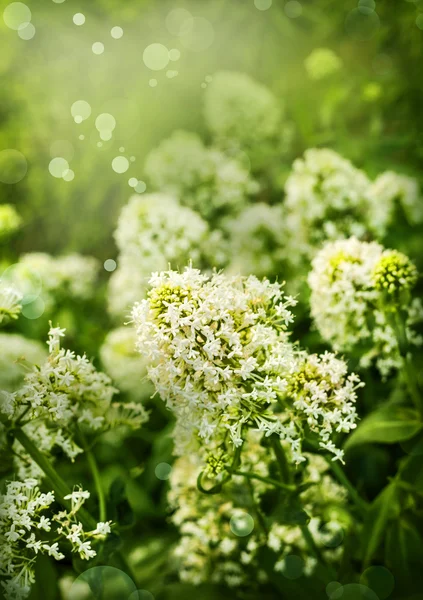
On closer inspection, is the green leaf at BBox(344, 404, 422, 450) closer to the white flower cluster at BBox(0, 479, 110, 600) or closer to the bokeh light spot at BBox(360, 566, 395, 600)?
the bokeh light spot at BBox(360, 566, 395, 600)

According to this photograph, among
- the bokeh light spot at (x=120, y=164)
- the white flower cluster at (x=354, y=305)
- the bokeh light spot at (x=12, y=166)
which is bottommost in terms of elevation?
the white flower cluster at (x=354, y=305)

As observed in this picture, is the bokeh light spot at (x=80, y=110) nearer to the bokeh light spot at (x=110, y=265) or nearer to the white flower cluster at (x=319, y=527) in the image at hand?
the bokeh light spot at (x=110, y=265)

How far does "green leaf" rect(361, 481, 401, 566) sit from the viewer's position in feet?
2.89

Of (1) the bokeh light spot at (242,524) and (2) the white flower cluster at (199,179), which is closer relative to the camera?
(1) the bokeh light spot at (242,524)

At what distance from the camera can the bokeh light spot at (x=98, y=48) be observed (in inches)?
53.9

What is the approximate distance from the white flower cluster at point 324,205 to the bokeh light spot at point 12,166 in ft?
2.58

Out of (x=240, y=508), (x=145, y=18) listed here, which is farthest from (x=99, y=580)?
(x=145, y=18)

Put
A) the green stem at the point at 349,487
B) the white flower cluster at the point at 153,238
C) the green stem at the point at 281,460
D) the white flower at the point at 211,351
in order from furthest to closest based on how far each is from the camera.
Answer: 1. the white flower cluster at the point at 153,238
2. the green stem at the point at 349,487
3. the green stem at the point at 281,460
4. the white flower at the point at 211,351

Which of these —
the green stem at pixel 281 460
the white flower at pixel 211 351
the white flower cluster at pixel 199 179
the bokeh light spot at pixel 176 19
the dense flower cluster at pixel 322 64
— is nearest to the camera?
the white flower at pixel 211 351

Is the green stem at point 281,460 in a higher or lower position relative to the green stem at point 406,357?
lower

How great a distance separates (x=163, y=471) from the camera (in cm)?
119

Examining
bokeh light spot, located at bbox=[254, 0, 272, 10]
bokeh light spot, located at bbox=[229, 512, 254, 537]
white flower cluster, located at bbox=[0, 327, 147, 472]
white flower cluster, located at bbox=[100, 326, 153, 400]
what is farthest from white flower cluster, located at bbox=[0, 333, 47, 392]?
bokeh light spot, located at bbox=[254, 0, 272, 10]

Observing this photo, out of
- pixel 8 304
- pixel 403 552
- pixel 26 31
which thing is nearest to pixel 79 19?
pixel 26 31

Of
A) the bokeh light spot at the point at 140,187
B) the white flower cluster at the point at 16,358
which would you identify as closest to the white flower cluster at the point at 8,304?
the white flower cluster at the point at 16,358
